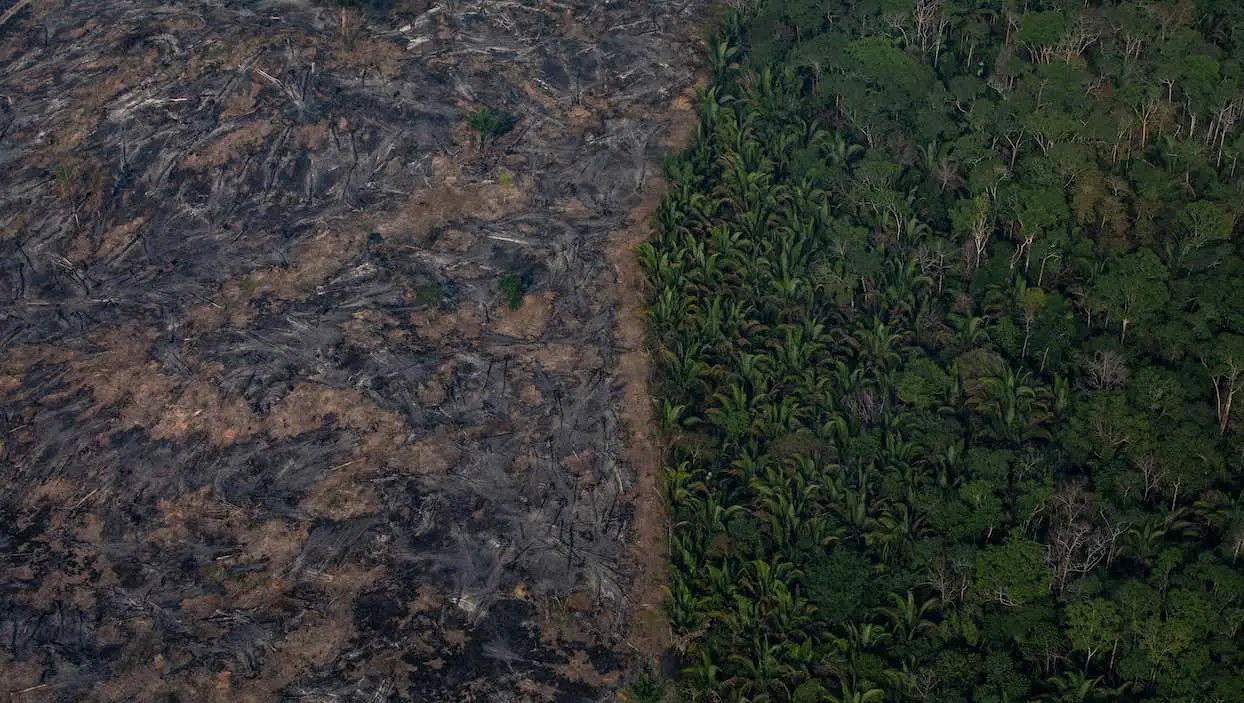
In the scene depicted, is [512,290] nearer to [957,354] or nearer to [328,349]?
[328,349]

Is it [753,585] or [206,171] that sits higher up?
[206,171]

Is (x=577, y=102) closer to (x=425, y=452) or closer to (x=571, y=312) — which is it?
(x=571, y=312)

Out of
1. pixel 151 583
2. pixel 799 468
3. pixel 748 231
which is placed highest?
pixel 748 231

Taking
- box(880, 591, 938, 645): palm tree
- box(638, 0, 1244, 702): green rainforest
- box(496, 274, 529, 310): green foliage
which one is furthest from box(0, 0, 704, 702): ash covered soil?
box(880, 591, 938, 645): palm tree

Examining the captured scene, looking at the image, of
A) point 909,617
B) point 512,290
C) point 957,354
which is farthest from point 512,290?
point 909,617

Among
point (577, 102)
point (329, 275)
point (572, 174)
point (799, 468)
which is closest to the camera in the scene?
point (799, 468)

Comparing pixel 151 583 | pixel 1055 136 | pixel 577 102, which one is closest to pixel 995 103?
pixel 1055 136
